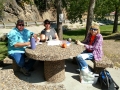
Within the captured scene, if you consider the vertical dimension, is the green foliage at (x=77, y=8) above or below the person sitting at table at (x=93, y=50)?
above

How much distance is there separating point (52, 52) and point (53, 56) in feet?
0.65

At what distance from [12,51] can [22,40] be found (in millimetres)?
470

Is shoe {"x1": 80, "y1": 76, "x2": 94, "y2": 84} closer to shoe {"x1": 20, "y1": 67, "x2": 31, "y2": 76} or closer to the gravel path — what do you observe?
the gravel path

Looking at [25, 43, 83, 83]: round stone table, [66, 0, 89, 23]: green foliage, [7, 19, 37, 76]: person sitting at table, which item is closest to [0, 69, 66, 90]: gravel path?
[25, 43, 83, 83]: round stone table

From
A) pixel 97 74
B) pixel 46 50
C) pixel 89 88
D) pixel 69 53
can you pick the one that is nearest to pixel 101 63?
pixel 97 74

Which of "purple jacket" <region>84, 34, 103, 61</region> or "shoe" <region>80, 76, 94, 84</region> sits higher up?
"purple jacket" <region>84, 34, 103, 61</region>

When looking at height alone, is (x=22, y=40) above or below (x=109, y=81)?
above

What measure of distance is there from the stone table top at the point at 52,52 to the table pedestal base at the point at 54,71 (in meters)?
0.43

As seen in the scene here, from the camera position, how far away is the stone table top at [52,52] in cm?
480

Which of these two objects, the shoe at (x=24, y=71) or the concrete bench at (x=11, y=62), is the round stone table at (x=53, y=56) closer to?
the shoe at (x=24, y=71)

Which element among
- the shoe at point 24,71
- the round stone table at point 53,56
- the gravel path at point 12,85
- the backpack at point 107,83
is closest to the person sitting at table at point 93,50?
the round stone table at point 53,56

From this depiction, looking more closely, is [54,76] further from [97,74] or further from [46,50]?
[97,74]

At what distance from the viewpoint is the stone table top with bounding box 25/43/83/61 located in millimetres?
4805

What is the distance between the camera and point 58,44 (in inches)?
225
